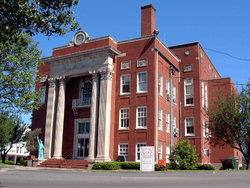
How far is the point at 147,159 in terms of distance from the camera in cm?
2095

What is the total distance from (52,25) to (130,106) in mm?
17171

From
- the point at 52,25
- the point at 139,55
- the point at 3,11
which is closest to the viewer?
the point at 3,11

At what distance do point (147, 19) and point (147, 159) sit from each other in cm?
1675

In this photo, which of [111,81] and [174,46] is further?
[174,46]

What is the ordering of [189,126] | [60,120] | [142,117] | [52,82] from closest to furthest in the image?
[142,117] < [60,120] < [52,82] < [189,126]

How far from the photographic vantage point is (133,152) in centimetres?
2584

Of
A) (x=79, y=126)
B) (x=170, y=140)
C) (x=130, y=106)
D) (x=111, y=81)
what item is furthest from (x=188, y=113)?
(x=79, y=126)

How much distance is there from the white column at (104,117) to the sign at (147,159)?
496cm

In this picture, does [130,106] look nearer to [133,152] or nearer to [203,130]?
[133,152]

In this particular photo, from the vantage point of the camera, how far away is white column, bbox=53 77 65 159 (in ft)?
90.7

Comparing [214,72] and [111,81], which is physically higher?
[214,72]

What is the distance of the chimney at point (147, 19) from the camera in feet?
101

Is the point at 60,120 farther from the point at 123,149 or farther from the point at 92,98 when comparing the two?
the point at 123,149

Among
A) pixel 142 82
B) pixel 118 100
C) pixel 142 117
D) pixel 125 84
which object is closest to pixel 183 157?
pixel 142 117
